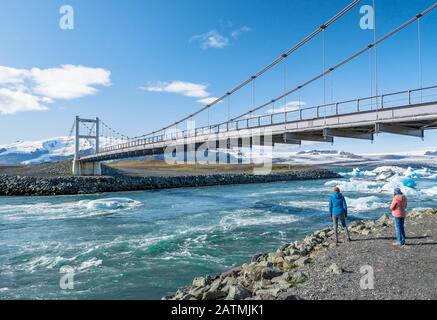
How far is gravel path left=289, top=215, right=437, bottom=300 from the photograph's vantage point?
20.0ft

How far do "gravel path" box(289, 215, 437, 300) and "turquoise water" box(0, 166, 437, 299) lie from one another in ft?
13.0

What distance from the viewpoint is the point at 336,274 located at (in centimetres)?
725

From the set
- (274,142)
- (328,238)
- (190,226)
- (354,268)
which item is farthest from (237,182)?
(354,268)

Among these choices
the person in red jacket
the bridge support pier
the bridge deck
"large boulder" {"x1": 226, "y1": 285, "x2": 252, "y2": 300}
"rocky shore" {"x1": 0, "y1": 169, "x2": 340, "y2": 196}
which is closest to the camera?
"large boulder" {"x1": 226, "y1": 285, "x2": 252, "y2": 300}

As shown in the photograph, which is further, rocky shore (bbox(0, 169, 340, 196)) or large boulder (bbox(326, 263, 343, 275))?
rocky shore (bbox(0, 169, 340, 196))

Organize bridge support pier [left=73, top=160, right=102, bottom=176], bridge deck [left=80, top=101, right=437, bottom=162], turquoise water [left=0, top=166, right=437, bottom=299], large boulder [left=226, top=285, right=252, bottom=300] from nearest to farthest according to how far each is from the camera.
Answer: large boulder [left=226, top=285, right=252, bottom=300] → turquoise water [left=0, top=166, right=437, bottom=299] → bridge deck [left=80, top=101, right=437, bottom=162] → bridge support pier [left=73, top=160, right=102, bottom=176]

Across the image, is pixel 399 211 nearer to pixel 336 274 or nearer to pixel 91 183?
pixel 336 274

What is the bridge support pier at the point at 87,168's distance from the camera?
5522 cm

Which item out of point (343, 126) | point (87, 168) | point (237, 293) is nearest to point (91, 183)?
point (87, 168)

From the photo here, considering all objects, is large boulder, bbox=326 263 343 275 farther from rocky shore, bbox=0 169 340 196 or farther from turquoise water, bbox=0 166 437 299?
rocky shore, bbox=0 169 340 196

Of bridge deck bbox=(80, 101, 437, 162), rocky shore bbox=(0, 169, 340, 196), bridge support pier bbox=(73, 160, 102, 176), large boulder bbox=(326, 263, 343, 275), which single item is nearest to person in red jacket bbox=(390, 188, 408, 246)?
large boulder bbox=(326, 263, 343, 275)

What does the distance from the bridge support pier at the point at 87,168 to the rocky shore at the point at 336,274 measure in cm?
5146
